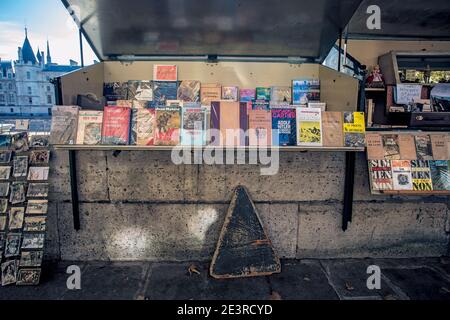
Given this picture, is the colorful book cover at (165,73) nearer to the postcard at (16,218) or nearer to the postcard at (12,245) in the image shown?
the postcard at (16,218)

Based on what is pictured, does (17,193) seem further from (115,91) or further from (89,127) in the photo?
(115,91)

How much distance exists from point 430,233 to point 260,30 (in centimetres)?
291

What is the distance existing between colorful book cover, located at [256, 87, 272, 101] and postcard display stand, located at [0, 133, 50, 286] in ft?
7.43

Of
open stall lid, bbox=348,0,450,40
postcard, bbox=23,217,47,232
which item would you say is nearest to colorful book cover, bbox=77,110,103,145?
postcard, bbox=23,217,47,232

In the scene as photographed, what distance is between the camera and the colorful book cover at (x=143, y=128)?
2273mm

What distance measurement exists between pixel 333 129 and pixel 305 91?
27.9 inches

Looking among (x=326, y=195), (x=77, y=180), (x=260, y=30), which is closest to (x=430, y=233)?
(x=326, y=195)

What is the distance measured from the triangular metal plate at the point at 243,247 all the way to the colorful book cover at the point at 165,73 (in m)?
1.48

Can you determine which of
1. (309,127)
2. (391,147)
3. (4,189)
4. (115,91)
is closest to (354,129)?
(309,127)

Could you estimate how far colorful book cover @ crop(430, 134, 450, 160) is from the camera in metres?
2.62

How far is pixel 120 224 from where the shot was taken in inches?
109

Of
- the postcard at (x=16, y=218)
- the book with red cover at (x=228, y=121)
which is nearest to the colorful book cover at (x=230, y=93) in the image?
the book with red cover at (x=228, y=121)

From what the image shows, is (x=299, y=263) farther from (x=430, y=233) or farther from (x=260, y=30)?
(x=260, y=30)

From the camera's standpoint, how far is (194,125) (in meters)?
2.32
